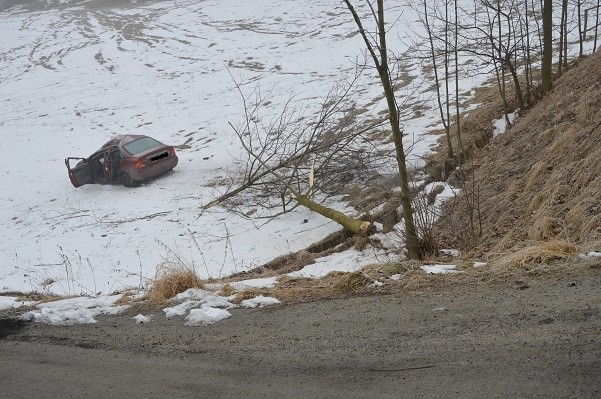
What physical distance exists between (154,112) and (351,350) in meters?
22.7

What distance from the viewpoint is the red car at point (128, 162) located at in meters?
16.3

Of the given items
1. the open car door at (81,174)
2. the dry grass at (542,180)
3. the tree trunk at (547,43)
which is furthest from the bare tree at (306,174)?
the open car door at (81,174)

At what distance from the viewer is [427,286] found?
5.11 meters

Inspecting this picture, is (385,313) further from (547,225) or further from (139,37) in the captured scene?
(139,37)

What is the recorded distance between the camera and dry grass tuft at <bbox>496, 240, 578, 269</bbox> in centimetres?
510

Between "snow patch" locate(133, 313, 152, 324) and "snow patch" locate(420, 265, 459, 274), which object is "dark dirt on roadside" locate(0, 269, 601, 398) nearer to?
"snow patch" locate(133, 313, 152, 324)

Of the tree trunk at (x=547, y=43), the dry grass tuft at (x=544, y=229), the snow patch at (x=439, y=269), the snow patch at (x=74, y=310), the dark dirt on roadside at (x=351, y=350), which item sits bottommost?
the dry grass tuft at (x=544, y=229)

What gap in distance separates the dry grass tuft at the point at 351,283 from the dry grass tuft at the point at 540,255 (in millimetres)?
1160

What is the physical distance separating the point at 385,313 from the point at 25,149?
22.2m

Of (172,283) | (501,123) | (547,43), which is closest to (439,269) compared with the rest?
(172,283)

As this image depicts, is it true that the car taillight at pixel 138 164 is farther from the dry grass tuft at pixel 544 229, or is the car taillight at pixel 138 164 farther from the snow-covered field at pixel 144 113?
the dry grass tuft at pixel 544 229

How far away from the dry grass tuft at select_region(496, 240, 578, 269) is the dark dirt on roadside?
0.40 m

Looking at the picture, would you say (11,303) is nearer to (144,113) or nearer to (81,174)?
(81,174)

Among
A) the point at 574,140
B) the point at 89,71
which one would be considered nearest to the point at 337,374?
the point at 574,140
